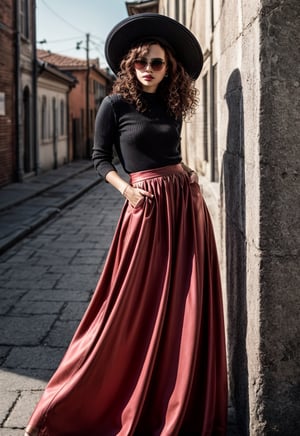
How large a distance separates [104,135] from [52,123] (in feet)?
78.7

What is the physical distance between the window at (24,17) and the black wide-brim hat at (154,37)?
59.7ft

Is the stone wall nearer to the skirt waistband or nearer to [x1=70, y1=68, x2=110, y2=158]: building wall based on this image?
the skirt waistband

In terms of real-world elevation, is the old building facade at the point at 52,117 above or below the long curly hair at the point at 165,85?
above

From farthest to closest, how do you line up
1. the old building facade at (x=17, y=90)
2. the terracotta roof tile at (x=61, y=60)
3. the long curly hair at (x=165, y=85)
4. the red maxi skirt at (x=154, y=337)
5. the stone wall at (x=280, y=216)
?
the terracotta roof tile at (x=61, y=60), the old building facade at (x=17, y=90), the long curly hair at (x=165, y=85), the red maxi skirt at (x=154, y=337), the stone wall at (x=280, y=216)

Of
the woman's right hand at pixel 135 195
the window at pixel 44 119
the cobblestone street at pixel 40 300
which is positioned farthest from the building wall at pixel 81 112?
the woman's right hand at pixel 135 195

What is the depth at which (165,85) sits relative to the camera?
9.81 ft

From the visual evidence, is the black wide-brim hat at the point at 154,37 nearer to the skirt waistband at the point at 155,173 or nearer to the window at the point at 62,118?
the skirt waistband at the point at 155,173

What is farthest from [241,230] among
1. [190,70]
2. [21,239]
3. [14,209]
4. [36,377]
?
[14,209]

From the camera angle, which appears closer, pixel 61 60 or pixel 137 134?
pixel 137 134

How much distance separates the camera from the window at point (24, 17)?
788 inches

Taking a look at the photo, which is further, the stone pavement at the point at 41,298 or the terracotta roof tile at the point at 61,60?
the terracotta roof tile at the point at 61,60

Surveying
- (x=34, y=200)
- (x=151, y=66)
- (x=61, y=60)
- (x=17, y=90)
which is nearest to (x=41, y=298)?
(x=151, y=66)

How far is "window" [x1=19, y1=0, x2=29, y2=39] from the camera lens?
65.7 feet

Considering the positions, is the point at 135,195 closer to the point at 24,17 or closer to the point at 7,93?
the point at 7,93
